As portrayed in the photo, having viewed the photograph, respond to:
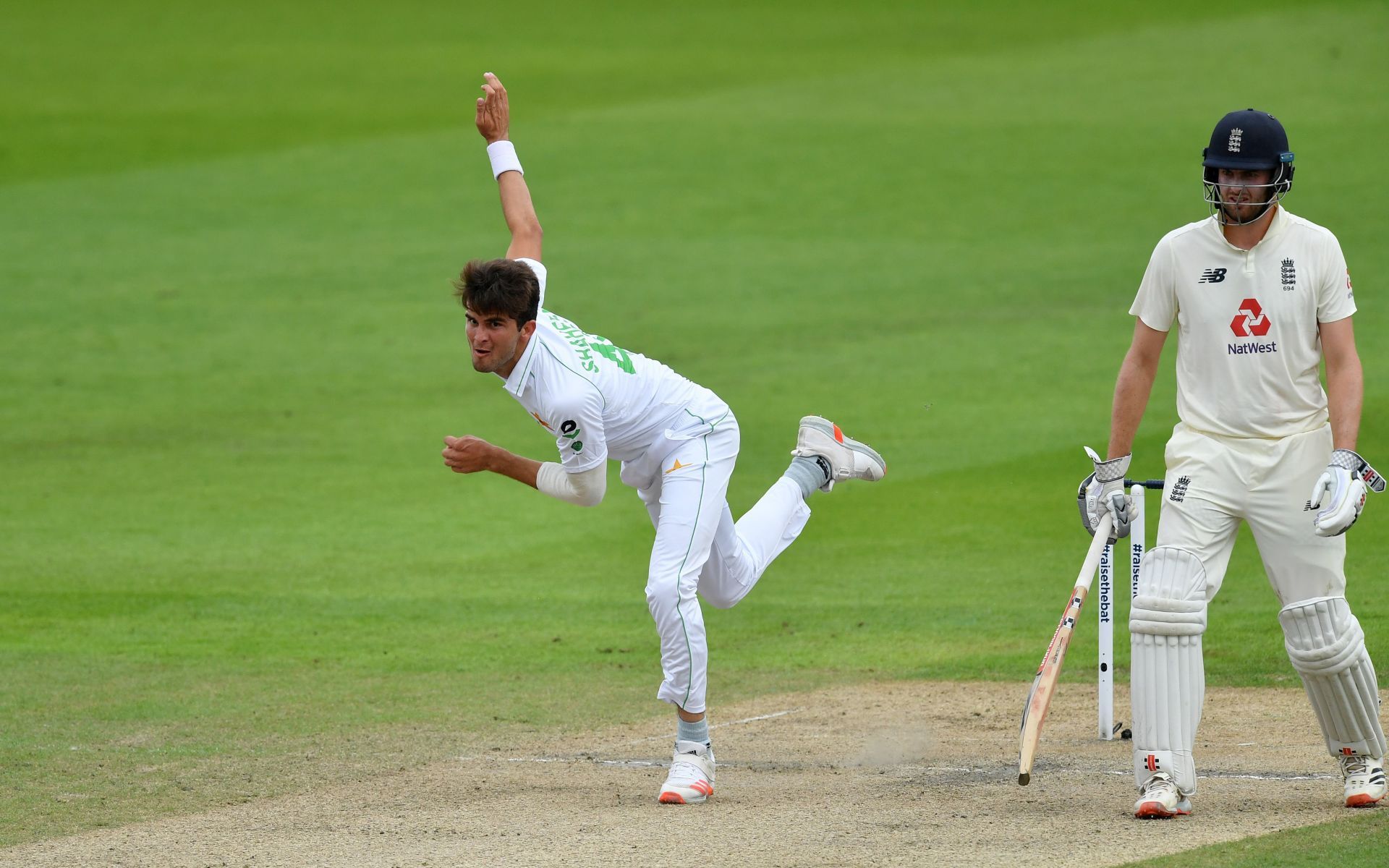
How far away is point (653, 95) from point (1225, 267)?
27.5 m

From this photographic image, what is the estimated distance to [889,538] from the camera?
12.9 m

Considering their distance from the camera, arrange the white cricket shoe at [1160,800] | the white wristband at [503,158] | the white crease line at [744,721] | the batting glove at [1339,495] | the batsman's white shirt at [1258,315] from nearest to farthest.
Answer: the batting glove at [1339,495] → the white cricket shoe at [1160,800] → the batsman's white shirt at [1258,315] → the white wristband at [503,158] → the white crease line at [744,721]

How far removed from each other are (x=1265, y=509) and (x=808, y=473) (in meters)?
2.43

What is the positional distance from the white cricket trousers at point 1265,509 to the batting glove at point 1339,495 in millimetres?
161

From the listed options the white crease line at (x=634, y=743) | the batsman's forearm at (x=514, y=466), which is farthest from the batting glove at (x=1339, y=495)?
the white crease line at (x=634, y=743)

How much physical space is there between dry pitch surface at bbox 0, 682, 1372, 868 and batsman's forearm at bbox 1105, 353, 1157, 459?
1.31 metres

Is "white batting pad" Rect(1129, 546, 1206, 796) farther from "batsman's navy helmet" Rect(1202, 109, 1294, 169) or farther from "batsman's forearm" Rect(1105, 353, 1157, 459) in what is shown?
"batsman's navy helmet" Rect(1202, 109, 1294, 169)

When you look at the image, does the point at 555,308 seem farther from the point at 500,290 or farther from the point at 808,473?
the point at 500,290

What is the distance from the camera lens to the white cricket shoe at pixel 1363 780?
253 inches

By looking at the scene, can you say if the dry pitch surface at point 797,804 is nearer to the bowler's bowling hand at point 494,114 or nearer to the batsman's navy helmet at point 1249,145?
the batsman's navy helmet at point 1249,145

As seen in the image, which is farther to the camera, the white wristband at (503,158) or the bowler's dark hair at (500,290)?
the white wristband at (503,158)

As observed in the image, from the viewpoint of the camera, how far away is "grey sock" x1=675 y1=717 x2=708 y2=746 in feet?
23.2

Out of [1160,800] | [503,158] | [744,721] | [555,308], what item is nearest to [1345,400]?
[1160,800]

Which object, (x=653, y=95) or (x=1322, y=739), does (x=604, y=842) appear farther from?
(x=653, y=95)
